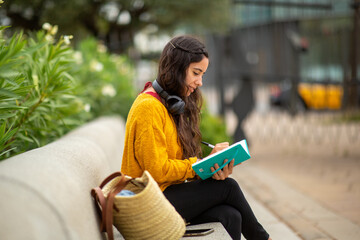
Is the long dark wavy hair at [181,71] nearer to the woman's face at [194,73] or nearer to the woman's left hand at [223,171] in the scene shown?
the woman's face at [194,73]

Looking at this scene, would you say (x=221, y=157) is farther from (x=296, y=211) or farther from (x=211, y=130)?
(x=211, y=130)

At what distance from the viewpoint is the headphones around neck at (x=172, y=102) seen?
268 centimetres

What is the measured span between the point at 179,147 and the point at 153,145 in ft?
0.93

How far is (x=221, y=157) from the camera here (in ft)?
8.43

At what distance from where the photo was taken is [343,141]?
895 cm

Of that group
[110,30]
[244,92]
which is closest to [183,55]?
[244,92]

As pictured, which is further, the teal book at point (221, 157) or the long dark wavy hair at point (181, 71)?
the long dark wavy hair at point (181, 71)

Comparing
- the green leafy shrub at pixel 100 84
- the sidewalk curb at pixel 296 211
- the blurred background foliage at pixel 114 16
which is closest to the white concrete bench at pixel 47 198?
the sidewalk curb at pixel 296 211

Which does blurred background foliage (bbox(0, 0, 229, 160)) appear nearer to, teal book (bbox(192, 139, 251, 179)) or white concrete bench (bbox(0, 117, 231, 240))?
white concrete bench (bbox(0, 117, 231, 240))

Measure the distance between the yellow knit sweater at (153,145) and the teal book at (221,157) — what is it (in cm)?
7

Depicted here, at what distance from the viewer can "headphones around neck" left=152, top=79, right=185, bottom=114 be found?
268cm

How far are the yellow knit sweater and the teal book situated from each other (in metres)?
0.07

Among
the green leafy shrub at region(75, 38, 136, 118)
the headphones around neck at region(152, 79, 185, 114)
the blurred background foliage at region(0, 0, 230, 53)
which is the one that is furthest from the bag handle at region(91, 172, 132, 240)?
the blurred background foliage at region(0, 0, 230, 53)

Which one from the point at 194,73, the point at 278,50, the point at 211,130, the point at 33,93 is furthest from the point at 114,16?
the point at 194,73
